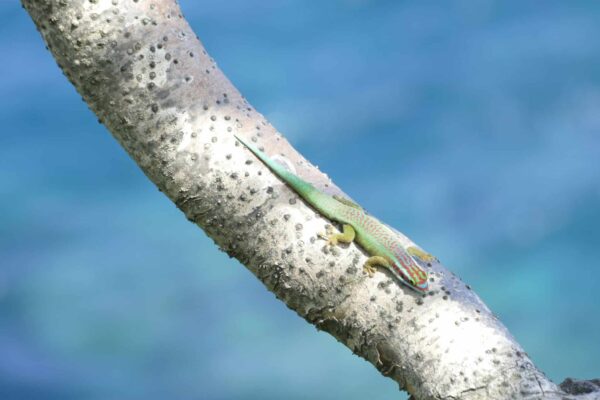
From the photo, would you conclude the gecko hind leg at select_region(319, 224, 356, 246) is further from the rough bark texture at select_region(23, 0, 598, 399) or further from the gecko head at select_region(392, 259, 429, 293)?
the gecko head at select_region(392, 259, 429, 293)

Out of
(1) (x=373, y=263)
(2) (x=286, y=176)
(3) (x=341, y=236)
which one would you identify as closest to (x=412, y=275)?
(1) (x=373, y=263)

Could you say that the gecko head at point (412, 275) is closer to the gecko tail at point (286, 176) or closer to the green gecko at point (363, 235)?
the green gecko at point (363, 235)

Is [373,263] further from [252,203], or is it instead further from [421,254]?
[252,203]

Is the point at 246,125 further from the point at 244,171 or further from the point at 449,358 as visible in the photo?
the point at 449,358

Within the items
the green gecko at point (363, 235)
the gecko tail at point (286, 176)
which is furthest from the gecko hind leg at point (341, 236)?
the gecko tail at point (286, 176)

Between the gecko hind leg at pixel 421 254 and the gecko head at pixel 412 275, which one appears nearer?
the gecko head at pixel 412 275

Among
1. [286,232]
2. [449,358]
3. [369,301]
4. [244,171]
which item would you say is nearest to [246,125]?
[244,171]

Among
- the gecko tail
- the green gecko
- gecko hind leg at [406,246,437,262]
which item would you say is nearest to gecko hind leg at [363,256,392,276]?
the green gecko
